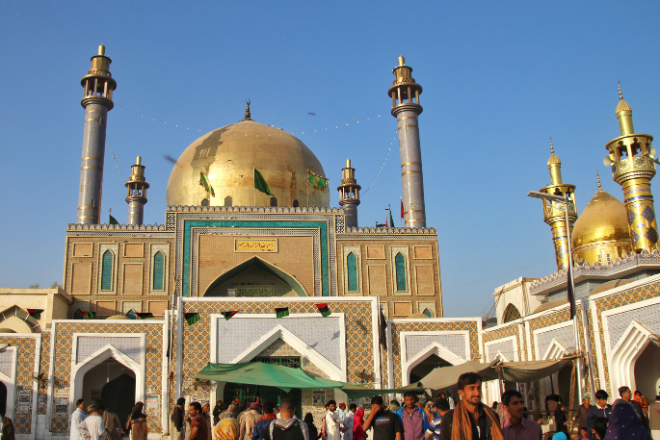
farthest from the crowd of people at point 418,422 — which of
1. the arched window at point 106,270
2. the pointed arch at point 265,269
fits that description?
the arched window at point 106,270

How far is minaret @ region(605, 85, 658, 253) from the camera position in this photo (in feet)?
58.6


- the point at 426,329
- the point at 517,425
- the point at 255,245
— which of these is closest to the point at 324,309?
the point at 426,329

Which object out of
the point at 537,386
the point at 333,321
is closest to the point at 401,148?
the point at 333,321

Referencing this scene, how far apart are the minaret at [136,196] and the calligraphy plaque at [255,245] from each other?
1187 centimetres

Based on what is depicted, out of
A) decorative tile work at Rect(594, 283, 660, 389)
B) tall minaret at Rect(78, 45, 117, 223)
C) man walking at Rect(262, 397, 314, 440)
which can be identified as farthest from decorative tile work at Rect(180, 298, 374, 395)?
man walking at Rect(262, 397, 314, 440)

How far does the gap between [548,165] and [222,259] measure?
1271cm

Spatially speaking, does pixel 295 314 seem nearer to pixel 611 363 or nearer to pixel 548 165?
pixel 611 363

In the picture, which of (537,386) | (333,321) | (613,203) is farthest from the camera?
(613,203)

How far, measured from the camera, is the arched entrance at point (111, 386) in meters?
18.5

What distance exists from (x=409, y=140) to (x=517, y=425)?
70.4ft

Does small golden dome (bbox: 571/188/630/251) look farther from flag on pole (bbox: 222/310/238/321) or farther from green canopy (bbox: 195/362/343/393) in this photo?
flag on pole (bbox: 222/310/238/321)

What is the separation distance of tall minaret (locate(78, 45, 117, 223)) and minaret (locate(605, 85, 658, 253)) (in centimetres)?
1695

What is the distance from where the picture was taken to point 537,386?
53.4 ft

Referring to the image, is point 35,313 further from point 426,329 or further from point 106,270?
point 426,329
